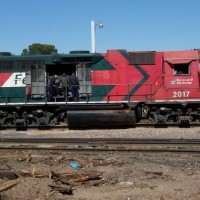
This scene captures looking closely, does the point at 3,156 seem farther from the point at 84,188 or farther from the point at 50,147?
the point at 84,188

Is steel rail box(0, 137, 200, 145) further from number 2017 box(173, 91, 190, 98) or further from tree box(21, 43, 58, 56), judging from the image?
tree box(21, 43, 58, 56)

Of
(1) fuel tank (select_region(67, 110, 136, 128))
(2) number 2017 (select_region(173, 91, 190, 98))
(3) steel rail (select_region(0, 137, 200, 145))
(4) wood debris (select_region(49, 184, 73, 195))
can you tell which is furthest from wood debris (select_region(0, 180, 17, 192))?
(2) number 2017 (select_region(173, 91, 190, 98))

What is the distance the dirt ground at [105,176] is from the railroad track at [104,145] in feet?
2.22

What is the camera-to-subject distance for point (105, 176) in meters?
7.71

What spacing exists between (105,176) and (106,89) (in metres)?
9.78

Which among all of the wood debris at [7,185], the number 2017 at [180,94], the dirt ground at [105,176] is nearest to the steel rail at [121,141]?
the dirt ground at [105,176]

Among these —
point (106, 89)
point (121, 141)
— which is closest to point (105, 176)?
point (121, 141)

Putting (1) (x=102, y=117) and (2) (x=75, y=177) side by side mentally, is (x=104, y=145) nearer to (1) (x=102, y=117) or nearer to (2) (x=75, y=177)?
(2) (x=75, y=177)

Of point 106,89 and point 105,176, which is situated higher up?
point 106,89

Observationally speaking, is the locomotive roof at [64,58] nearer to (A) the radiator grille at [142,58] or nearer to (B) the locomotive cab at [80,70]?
(B) the locomotive cab at [80,70]

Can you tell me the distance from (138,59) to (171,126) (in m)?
3.25

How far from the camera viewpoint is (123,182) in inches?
289

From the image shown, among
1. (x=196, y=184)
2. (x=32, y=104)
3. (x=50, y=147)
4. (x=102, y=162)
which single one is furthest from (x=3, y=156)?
(x=32, y=104)

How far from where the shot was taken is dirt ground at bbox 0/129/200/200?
6.65 meters
